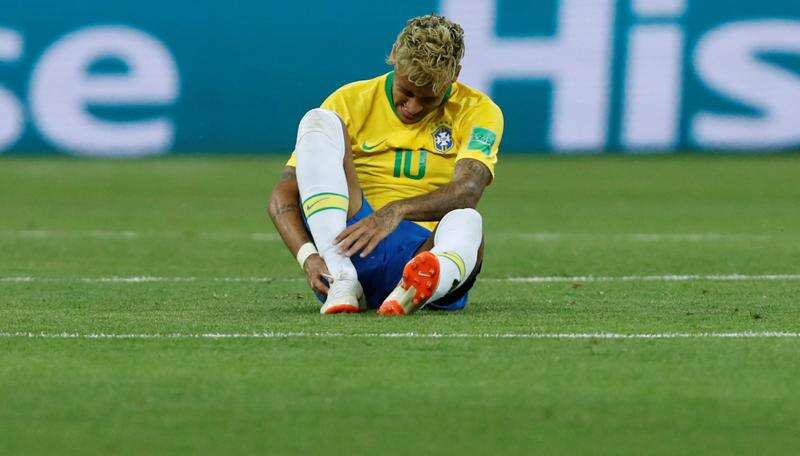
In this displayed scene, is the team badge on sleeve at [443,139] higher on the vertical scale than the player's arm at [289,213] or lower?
higher

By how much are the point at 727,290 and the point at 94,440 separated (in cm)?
394

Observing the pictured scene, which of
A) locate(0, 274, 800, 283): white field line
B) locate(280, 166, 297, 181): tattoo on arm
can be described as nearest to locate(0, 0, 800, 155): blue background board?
locate(0, 274, 800, 283): white field line

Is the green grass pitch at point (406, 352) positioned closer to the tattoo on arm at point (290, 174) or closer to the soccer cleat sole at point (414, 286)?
the soccer cleat sole at point (414, 286)

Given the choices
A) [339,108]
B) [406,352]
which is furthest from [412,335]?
[339,108]

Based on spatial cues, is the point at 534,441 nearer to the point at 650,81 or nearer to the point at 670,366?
the point at 670,366

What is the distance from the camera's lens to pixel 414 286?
5637mm

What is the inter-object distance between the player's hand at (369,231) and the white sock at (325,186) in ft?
0.11

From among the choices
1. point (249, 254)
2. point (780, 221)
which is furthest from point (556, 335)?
point (780, 221)

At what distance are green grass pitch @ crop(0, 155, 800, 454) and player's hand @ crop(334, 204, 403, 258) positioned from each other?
0.24 metres

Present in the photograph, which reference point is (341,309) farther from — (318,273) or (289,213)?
(289,213)

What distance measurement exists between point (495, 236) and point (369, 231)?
4644 mm

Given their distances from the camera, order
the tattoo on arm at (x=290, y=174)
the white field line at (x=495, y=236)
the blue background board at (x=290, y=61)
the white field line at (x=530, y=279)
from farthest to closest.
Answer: the blue background board at (x=290, y=61) < the white field line at (x=495, y=236) < the white field line at (x=530, y=279) < the tattoo on arm at (x=290, y=174)

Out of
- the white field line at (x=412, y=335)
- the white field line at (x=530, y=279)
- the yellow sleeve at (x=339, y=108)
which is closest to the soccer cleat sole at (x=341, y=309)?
the white field line at (x=412, y=335)

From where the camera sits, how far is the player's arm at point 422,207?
18.8ft
